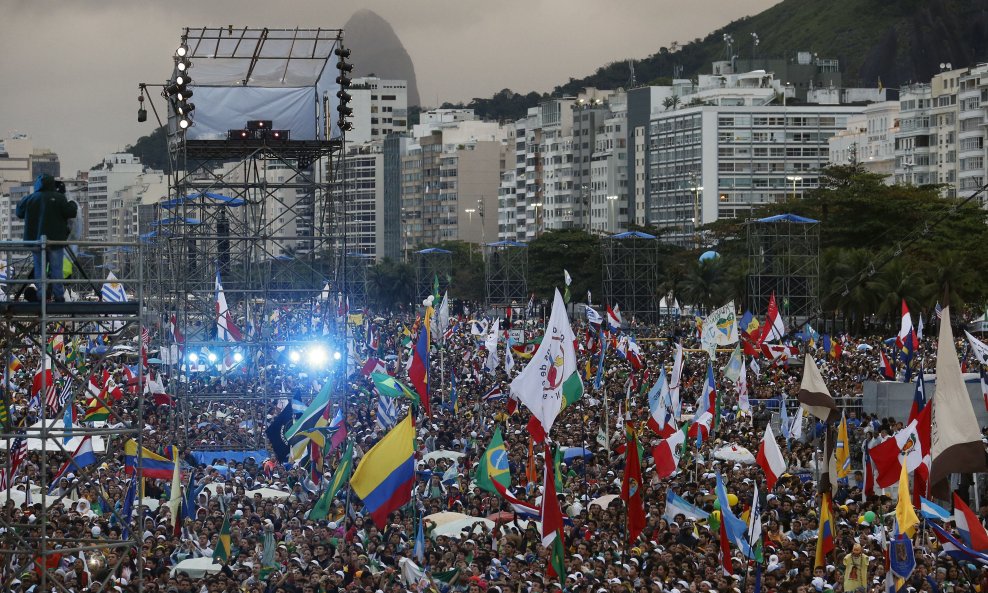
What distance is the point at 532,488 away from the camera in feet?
76.7

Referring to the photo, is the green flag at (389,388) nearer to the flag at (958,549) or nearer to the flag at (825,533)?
the flag at (825,533)

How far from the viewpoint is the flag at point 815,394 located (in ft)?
68.3

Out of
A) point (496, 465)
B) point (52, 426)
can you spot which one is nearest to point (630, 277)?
point (496, 465)

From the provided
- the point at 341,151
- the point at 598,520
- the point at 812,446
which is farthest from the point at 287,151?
the point at 598,520

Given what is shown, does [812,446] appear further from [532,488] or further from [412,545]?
[412,545]

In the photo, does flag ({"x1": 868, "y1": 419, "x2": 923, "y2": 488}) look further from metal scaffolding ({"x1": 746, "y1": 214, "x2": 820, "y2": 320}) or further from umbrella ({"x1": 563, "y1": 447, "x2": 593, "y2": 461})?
metal scaffolding ({"x1": 746, "y1": 214, "x2": 820, "y2": 320})

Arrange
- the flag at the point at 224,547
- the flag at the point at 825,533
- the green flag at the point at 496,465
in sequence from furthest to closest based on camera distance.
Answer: the green flag at the point at 496,465, the flag at the point at 224,547, the flag at the point at 825,533

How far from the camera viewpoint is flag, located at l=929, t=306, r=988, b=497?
52.3 ft

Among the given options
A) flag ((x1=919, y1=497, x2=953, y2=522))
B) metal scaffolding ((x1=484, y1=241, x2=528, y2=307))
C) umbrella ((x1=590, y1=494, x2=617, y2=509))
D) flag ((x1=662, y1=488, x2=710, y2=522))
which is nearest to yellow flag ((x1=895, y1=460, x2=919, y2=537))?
flag ((x1=919, y1=497, x2=953, y2=522))

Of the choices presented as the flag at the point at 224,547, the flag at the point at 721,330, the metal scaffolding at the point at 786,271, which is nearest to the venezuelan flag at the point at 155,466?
the flag at the point at 224,547

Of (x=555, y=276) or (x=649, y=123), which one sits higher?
(x=649, y=123)

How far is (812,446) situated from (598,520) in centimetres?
806

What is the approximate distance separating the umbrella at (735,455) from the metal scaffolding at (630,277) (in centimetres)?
5304

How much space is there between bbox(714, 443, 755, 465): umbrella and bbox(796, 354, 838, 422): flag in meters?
4.71
